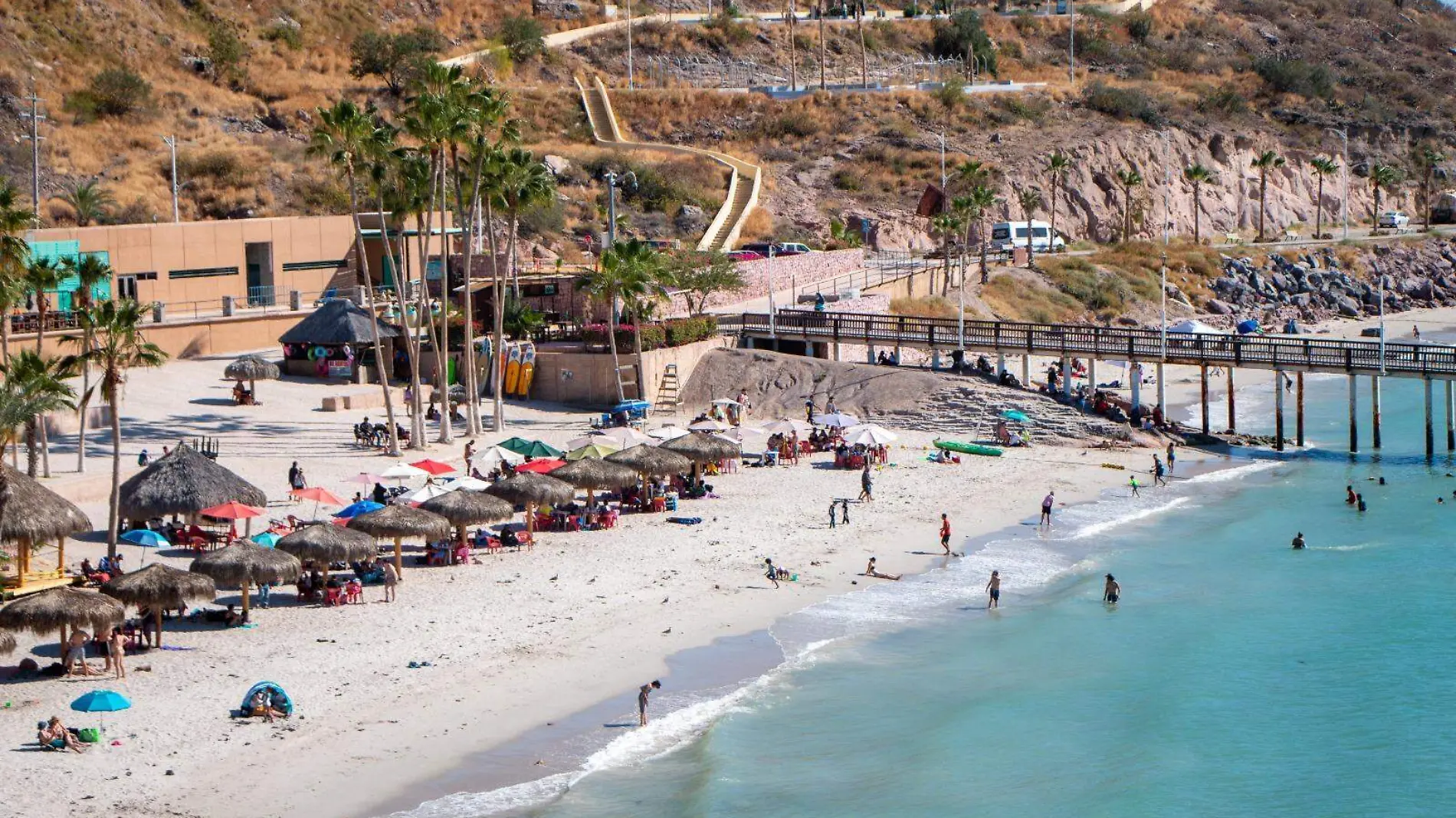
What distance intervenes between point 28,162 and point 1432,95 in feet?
328

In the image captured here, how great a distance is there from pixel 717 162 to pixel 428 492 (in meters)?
54.4

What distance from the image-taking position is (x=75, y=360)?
1341 inches

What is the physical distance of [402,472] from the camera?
1538 inches

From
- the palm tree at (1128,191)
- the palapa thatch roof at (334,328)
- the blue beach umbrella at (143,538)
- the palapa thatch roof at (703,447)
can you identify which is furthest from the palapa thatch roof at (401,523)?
the palm tree at (1128,191)

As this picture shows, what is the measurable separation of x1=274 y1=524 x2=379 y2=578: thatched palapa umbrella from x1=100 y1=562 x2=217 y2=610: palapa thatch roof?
3.09 metres

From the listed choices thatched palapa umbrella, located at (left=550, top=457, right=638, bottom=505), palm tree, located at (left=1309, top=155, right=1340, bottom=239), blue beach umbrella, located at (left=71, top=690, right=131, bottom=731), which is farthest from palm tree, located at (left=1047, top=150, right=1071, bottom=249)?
blue beach umbrella, located at (left=71, top=690, right=131, bottom=731)

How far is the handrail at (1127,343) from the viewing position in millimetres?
49469

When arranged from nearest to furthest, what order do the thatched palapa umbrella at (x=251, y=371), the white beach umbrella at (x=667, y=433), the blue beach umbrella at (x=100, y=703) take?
the blue beach umbrella at (x=100, y=703)
the white beach umbrella at (x=667, y=433)
the thatched palapa umbrella at (x=251, y=371)

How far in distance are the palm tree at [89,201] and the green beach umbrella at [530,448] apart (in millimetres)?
26334

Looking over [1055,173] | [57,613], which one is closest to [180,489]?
[57,613]

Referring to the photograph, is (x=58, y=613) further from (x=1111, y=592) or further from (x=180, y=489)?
(x=1111, y=592)

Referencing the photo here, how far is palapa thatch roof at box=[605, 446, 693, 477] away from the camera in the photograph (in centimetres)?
4012

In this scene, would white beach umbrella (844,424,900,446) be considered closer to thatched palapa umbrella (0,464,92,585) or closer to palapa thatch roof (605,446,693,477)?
palapa thatch roof (605,446,693,477)

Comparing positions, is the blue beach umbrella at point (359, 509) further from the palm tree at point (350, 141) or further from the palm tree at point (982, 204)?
the palm tree at point (982, 204)
